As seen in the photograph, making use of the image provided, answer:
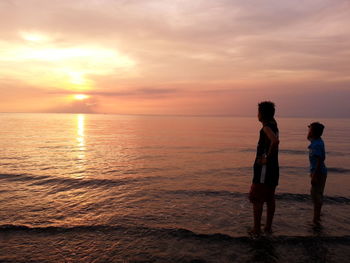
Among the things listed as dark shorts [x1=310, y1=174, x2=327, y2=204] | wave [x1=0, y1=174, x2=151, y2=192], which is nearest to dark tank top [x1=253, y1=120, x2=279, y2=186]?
dark shorts [x1=310, y1=174, x2=327, y2=204]

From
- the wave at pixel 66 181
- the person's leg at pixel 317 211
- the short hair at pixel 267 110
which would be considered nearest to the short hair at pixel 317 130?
the short hair at pixel 267 110

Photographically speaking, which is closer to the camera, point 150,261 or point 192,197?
point 150,261

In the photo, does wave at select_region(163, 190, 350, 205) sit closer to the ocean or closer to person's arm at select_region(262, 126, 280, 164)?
the ocean

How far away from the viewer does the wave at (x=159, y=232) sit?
649 centimetres

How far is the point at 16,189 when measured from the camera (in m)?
11.2

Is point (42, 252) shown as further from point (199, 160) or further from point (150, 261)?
point (199, 160)

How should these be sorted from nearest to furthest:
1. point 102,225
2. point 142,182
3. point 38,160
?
point 102,225
point 142,182
point 38,160

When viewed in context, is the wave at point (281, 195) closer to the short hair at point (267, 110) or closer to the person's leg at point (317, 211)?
the person's leg at point (317, 211)

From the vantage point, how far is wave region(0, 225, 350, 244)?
6.49 meters

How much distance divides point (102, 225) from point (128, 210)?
4.56 ft

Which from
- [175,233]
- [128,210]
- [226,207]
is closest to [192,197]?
[226,207]

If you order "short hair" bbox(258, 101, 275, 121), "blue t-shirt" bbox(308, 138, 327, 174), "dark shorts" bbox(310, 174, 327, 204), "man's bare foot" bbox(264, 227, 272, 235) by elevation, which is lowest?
"man's bare foot" bbox(264, 227, 272, 235)

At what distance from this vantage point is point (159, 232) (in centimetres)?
695

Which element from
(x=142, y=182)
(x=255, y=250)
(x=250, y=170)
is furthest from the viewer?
(x=250, y=170)
